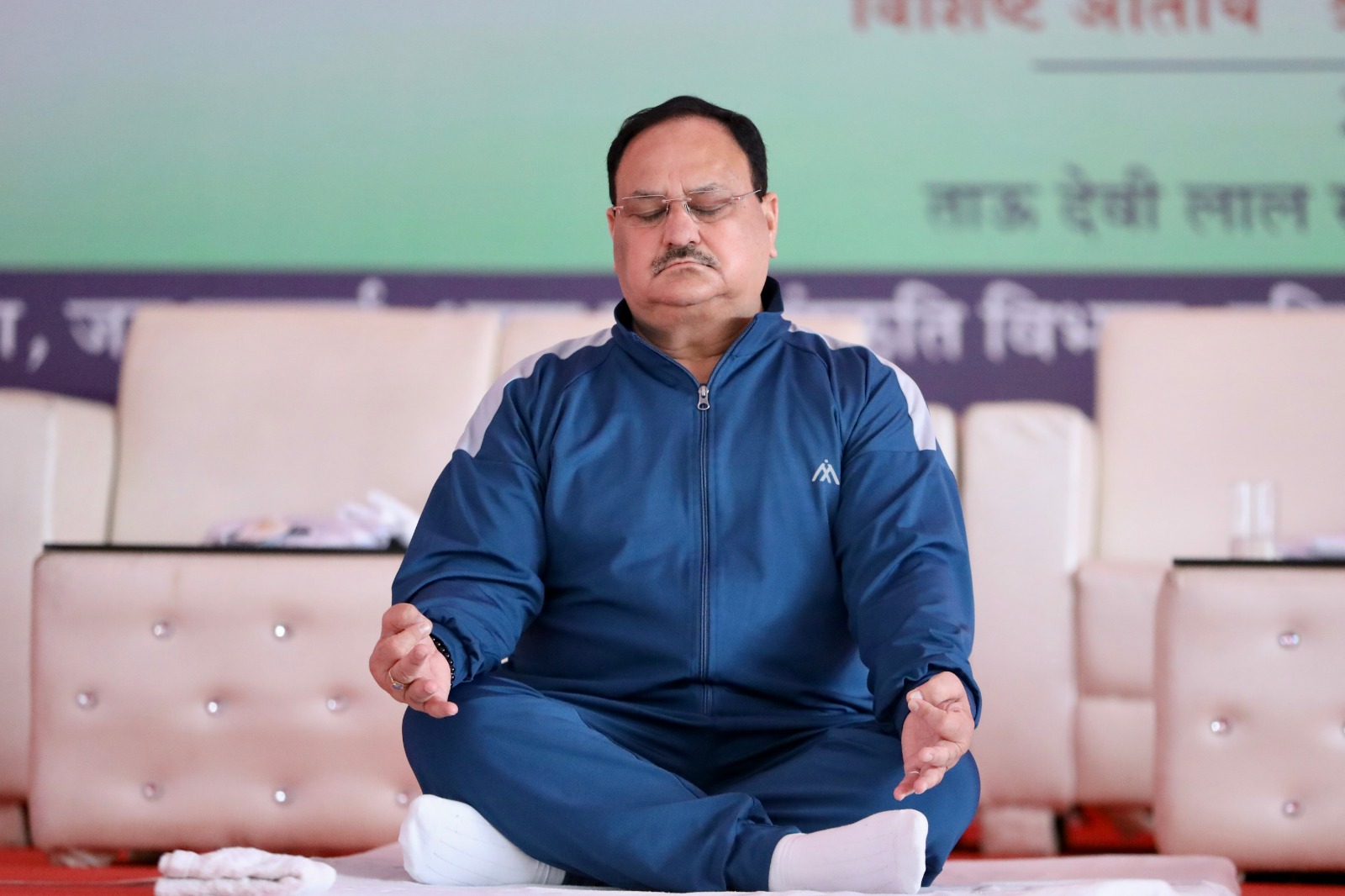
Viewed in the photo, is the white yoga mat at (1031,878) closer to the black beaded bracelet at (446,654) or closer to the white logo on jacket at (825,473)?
the black beaded bracelet at (446,654)

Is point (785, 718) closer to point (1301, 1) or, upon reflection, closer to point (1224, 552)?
point (1224, 552)

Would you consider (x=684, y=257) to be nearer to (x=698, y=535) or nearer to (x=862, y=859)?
(x=698, y=535)

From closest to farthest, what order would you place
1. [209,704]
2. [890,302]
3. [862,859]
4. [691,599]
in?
1. [862,859]
2. [691,599]
3. [209,704]
4. [890,302]

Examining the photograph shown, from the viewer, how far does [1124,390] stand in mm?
2898

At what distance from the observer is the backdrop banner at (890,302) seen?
3816 mm

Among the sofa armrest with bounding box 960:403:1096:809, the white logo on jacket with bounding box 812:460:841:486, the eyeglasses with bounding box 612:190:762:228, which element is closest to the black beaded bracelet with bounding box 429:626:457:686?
the white logo on jacket with bounding box 812:460:841:486

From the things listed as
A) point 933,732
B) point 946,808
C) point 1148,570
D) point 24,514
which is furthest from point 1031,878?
point 24,514

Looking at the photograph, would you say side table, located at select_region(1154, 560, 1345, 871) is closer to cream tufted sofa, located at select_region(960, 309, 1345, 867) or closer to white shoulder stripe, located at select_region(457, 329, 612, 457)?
cream tufted sofa, located at select_region(960, 309, 1345, 867)

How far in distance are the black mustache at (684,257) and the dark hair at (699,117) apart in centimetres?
12

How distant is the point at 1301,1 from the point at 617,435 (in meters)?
2.85

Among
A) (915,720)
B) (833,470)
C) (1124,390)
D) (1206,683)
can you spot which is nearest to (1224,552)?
(1124,390)

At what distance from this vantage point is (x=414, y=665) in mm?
1460

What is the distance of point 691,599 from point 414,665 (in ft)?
1.01

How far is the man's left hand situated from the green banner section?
2502mm
